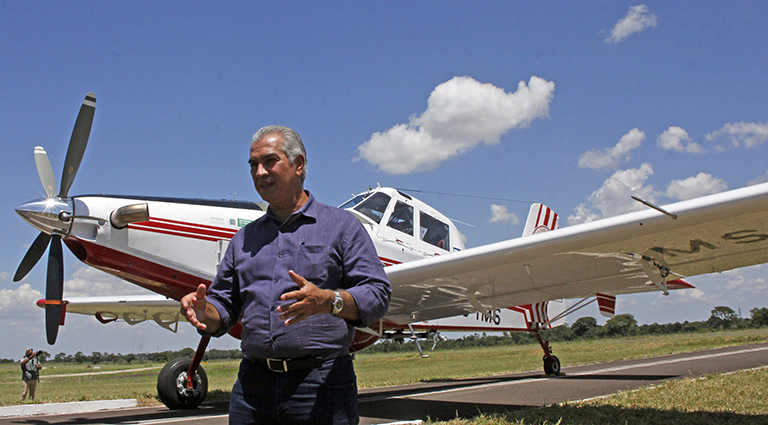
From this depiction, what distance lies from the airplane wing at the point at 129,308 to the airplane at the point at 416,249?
0.09m

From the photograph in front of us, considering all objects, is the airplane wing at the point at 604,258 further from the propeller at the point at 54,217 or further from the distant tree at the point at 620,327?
the distant tree at the point at 620,327

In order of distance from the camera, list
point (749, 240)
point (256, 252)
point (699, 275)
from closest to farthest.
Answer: point (256, 252)
point (749, 240)
point (699, 275)

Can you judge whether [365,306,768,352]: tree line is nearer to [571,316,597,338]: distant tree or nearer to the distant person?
[571,316,597,338]: distant tree

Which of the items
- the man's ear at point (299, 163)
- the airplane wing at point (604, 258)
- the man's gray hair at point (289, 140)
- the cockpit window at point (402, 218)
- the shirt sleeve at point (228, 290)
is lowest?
the shirt sleeve at point (228, 290)

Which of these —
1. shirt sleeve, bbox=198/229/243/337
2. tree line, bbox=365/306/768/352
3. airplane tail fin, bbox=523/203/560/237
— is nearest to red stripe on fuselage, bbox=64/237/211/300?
shirt sleeve, bbox=198/229/243/337

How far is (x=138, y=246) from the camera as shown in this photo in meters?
6.67

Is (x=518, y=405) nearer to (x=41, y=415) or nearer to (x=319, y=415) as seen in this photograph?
(x=319, y=415)

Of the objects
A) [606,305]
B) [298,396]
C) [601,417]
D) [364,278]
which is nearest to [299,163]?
[364,278]

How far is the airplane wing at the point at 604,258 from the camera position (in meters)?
4.46

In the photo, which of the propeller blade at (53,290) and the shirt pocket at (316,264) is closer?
the shirt pocket at (316,264)

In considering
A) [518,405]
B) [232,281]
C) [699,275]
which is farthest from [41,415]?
[699,275]

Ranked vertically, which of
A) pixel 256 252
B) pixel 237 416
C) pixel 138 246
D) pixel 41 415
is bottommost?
pixel 41 415

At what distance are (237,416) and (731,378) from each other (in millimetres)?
8029

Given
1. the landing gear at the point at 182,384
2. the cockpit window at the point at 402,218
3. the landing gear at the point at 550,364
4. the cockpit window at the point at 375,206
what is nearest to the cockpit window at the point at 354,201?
the cockpit window at the point at 375,206
